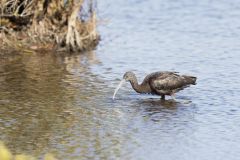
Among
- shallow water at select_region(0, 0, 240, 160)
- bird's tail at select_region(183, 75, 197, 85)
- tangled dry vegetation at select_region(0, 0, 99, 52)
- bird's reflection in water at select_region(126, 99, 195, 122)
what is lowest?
bird's reflection in water at select_region(126, 99, 195, 122)

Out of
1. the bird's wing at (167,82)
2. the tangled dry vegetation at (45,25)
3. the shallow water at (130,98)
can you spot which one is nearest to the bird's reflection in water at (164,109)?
the shallow water at (130,98)

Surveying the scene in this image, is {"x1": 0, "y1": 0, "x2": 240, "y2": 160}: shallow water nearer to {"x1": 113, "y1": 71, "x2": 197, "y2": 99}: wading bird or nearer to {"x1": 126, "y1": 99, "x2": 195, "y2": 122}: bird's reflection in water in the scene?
{"x1": 126, "y1": 99, "x2": 195, "y2": 122}: bird's reflection in water

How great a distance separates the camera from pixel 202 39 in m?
20.5

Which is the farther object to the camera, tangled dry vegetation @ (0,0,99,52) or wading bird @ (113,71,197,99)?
tangled dry vegetation @ (0,0,99,52)

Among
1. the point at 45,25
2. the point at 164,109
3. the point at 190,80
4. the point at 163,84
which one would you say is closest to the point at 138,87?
the point at 163,84

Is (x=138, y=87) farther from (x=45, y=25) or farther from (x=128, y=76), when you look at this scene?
(x=45, y=25)

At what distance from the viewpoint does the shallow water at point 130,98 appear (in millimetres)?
12055

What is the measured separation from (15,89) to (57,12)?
372cm

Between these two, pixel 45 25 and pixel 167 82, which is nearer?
pixel 167 82

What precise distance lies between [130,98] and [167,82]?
2.73 feet

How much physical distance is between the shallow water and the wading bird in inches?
8.8

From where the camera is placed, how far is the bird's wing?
48.6 feet

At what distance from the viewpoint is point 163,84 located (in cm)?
1483

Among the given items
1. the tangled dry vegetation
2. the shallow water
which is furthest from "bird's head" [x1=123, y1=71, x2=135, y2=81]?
the tangled dry vegetation
